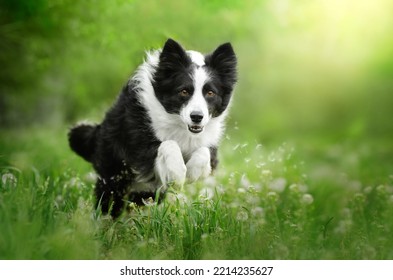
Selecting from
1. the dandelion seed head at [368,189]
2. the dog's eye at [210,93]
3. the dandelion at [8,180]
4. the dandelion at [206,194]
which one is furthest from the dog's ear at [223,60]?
the dandelion at [8,180]

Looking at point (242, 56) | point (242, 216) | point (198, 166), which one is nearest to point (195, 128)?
point (198, 166)

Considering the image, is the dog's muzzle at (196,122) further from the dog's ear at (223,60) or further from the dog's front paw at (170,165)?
the dog's ear at (223,60)

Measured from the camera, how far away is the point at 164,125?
615 centimetres

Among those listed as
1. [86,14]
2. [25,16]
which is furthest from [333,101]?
[25,16]

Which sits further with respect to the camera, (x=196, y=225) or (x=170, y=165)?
(x=170, y=165)

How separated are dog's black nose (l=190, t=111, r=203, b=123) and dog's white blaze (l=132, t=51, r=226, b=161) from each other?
25 centimetres

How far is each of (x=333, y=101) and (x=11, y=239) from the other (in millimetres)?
15425

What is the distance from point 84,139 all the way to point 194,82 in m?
1.70

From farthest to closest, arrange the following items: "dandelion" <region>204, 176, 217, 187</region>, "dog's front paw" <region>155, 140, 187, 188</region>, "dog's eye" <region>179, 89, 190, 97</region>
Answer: "dandelion" <region>204, 176, 217, 187</region>
"dog's eye" <region>179, 89, 190, 97</region>
"dog's front paw" <region>155, 140, 187, 188</region>

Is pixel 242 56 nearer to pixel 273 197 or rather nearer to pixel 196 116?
pixel 273 197

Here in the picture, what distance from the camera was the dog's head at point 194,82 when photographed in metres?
5.79

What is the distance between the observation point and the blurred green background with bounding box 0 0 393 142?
10.6 m

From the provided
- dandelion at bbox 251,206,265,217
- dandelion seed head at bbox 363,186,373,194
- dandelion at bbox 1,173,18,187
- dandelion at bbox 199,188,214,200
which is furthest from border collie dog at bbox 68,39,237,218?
dandelion seed head at bbox 363,186,373,194

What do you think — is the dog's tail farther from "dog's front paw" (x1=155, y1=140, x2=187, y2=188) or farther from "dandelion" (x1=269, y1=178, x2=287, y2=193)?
"dandelion" (x1=269, y1=178, x2=287, y2=193)
